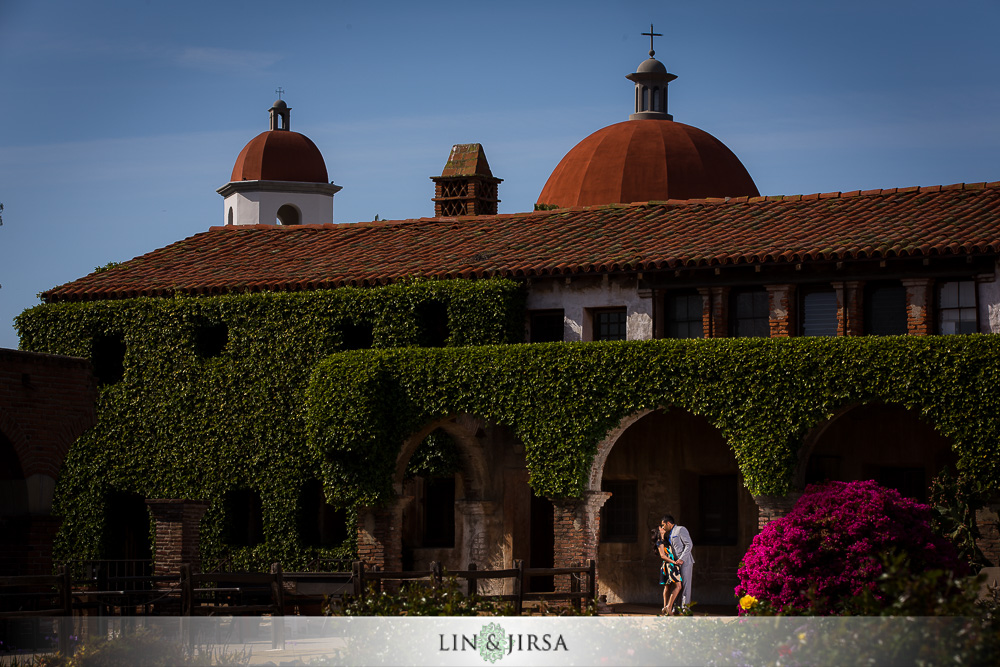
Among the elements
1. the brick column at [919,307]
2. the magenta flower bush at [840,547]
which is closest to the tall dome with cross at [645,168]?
the brick column at [919,307]

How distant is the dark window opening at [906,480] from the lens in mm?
26125

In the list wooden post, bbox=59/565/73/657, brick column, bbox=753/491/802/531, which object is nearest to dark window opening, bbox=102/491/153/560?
brick column, bbox=753/491/802/531

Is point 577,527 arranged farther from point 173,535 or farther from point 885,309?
point 173,535

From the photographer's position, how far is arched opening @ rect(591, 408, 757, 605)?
27281 millimetres

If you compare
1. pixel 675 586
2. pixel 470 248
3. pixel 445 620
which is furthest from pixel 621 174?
pixel 445 620

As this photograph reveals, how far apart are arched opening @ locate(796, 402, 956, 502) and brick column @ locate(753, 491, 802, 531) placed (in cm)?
277

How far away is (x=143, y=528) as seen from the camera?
31172 millimetres

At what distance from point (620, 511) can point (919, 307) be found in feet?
23.8

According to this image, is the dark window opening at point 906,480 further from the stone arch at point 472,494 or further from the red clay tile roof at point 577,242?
the stone arch at point 472,494

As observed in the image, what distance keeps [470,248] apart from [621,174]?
11.3m

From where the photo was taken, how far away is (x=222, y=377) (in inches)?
1170

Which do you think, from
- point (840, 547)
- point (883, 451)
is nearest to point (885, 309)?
point (883, 451)

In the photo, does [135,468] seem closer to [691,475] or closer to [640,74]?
[691,475]

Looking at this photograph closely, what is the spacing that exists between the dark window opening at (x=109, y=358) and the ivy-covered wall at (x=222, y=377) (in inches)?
1.6
